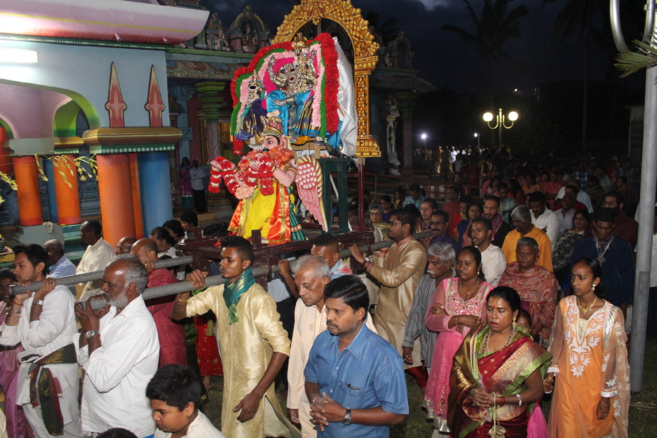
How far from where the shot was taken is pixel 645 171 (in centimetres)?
518

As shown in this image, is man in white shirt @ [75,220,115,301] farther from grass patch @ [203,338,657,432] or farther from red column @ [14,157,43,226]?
red column @ [14,157,43,226]

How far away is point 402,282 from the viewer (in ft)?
Result: 17.2

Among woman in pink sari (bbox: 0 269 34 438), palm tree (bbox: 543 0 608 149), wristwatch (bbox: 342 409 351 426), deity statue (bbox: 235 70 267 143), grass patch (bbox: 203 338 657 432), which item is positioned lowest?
grass patch (bbox: 203 338 657 432)

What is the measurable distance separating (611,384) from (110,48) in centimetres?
783

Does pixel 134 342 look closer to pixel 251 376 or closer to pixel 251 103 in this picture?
pixel 251 376

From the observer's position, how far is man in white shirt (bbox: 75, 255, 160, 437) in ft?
11.2

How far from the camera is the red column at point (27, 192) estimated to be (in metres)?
11.6

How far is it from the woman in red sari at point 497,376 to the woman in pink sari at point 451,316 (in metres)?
0.57

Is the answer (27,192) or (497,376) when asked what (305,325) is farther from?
(27,192)

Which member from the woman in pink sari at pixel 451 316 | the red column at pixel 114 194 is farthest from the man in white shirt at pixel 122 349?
the red column at pixel 114 194

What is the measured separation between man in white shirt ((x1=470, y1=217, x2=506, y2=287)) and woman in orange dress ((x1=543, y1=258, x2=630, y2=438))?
4.42 feet

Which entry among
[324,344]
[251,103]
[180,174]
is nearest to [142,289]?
[324,344]

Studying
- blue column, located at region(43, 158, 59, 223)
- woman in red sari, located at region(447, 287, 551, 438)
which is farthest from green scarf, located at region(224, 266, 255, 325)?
blue column, located at region(43, 158, 59, 223)

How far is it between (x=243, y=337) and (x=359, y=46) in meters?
3.30
